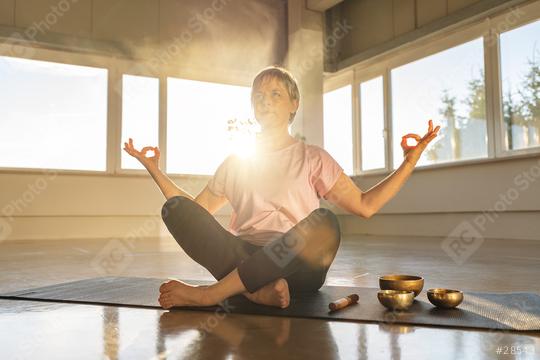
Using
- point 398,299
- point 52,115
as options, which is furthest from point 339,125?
point 398,299

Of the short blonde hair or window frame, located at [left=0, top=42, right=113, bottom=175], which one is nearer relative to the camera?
the short blonde hair

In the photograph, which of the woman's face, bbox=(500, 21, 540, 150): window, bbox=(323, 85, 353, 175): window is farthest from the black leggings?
bbox=(323, 85, 353, 175): window

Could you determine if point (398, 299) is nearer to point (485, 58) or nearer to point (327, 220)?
point (327, 220)

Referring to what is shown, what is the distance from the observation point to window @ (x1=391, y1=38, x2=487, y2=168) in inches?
215

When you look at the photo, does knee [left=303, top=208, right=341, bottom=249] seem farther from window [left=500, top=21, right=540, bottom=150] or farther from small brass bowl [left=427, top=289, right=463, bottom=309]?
window [left=500, top=21, right=540, bottom=150]

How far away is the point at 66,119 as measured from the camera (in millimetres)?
6359

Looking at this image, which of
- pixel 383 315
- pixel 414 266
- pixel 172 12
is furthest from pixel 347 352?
pixel 172 12

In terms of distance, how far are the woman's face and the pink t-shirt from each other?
0.10m

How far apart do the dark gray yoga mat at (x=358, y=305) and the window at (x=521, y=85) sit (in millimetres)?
3625

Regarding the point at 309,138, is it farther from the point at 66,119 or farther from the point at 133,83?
the point at 66,119

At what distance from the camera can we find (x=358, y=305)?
1.59 metres

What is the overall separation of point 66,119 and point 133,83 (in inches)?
37.3

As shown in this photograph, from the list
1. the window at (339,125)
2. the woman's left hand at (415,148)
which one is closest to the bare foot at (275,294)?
the woman's left hand at (415,148)

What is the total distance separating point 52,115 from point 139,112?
104 centimetres
